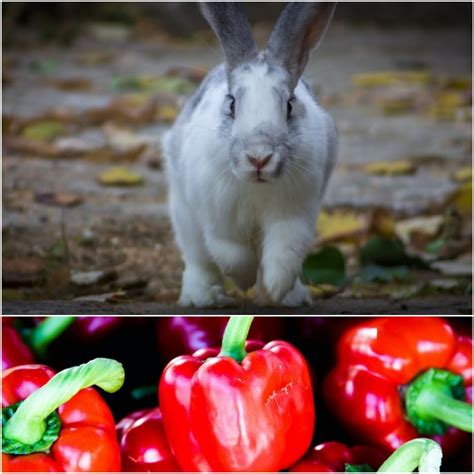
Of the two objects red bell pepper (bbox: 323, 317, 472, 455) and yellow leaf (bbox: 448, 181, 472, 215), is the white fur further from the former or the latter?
yellow leaf (bbox: 448, 181, 472, 215)

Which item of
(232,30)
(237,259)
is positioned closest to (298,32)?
(232,30)

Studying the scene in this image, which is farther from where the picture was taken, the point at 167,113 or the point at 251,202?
the point at 167,113

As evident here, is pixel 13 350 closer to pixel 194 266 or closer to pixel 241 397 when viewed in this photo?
pixel 241 397

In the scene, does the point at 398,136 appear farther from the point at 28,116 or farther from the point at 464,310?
the point at 464,310

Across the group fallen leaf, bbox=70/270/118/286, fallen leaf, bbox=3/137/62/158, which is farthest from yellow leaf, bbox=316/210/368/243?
fallen leaf, bbox=3/137/62/158

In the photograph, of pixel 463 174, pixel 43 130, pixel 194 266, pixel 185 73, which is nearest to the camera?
pixel 194 266

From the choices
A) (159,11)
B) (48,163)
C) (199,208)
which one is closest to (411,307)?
(199,208)
